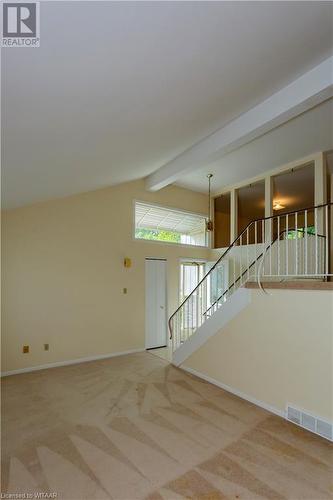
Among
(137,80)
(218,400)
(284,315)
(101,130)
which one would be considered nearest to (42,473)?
(218,400)

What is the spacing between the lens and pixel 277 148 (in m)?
4.80

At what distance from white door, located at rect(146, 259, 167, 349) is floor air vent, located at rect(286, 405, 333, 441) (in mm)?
3613

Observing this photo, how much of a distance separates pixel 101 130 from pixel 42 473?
Result: 10.4 ft

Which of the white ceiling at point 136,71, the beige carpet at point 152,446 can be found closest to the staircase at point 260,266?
the beige carpet at point 152,446

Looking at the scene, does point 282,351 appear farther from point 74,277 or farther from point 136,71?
point 74,277

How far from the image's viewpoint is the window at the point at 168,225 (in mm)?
6332

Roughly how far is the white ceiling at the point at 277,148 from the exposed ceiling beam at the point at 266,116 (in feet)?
2.99

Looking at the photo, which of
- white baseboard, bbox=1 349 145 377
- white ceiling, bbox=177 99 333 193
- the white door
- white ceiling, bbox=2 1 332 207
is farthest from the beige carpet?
white ceiling, bbox=177 99 333 193

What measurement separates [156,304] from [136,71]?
5167 millimetres

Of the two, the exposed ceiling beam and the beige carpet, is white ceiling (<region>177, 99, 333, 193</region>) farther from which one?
the beige carpet

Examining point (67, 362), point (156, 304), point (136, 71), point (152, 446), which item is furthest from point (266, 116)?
point (67, 362)

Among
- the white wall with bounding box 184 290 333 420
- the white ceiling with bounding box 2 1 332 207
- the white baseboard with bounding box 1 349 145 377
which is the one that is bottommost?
the white baseboard with bounding box 1 349 145 377

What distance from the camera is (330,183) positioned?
586 cm

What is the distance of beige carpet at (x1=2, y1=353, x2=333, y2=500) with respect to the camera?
211 cm
